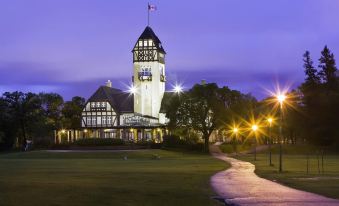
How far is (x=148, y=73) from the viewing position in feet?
431

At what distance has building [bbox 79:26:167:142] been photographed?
129m

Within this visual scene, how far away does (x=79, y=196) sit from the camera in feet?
68.3

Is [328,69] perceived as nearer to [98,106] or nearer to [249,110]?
[249,110]

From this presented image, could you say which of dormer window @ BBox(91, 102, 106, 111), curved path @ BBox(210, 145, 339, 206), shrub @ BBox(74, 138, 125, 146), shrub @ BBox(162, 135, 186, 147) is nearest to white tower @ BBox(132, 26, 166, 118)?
dormer window @ BBox(91, 102, 106, 111)

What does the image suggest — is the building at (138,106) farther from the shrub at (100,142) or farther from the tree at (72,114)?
the shrub at (100,142)

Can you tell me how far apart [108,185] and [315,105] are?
79766 mm

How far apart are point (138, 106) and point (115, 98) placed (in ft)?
22.3

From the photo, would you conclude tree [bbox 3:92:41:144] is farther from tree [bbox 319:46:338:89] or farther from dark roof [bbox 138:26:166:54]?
tree [bbox 319:46:338:89]

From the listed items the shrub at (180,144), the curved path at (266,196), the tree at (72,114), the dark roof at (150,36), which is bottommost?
the shrub at (180,144)

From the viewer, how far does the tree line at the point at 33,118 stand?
118m

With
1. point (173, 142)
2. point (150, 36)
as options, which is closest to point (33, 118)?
point (150, 36)

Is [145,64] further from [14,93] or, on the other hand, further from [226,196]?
[226,196]

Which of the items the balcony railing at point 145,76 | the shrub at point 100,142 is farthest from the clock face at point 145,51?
the shrub at point 100,142

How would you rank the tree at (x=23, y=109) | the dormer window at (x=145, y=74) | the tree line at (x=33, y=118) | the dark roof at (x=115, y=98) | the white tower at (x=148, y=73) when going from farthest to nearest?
the dormer window at (x=145, y=74), the white tower at (x=148, y=73), the dark roof at (x=115, y=98), the tree at (x=23, y=109), the tree line at (x=33, y=118)
